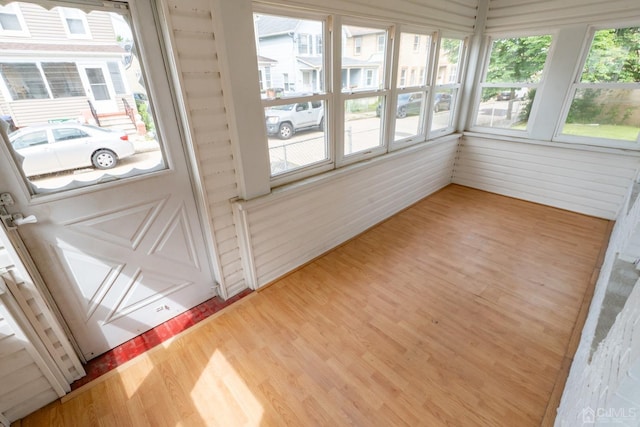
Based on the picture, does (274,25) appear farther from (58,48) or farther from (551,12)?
(551,12)

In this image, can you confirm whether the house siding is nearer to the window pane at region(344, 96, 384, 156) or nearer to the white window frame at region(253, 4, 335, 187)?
the white window frame at region(253, 4, 335, 187)

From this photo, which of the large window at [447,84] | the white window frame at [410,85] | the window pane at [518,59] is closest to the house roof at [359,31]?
the white window frame at [410,85]

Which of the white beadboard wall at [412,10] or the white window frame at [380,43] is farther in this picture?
the white window frame at [380,43]

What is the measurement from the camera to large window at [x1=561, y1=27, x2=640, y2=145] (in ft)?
10.2

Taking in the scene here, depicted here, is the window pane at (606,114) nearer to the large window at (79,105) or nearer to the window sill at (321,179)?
the window sill at (321,179)

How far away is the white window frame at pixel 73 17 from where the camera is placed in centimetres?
139

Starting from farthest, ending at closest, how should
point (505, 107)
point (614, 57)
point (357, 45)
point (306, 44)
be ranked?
point (505, 107), point (614, 57), point (357, 45), point (306, 44)

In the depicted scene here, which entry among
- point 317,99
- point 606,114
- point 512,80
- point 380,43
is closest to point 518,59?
point 512,80

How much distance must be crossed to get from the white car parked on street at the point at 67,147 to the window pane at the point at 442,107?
3.53 metres

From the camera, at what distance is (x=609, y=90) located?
3.26 m

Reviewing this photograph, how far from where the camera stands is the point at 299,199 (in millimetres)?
2543

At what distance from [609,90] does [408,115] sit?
219 cm

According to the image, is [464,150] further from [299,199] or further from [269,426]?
[269,426]

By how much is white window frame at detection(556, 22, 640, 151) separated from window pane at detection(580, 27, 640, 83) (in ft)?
0.15
